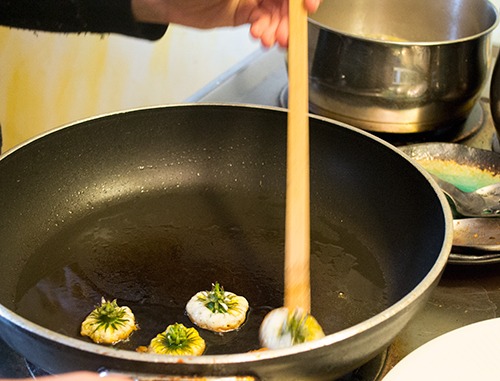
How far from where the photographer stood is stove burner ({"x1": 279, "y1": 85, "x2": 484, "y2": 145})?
1110 millimetres

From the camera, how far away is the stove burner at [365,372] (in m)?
0.69

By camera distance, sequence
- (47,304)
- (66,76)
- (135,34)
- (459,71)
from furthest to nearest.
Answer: (66,76), (135,34), (459,71), (47,304)

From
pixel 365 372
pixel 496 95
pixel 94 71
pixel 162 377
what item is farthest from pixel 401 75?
pixel 94 71

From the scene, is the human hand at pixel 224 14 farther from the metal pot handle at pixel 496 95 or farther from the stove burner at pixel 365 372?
the stove burner at pixel 365 372

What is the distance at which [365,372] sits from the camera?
27.8 inches

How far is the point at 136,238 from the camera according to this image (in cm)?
88

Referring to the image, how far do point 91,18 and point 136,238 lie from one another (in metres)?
0.53

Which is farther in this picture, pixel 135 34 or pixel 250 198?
pixel 135 34

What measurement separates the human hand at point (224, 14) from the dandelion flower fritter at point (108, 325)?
0.45 meters

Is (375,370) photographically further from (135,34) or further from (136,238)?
(135,34)

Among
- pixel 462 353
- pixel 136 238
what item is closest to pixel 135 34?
pixel 136 238

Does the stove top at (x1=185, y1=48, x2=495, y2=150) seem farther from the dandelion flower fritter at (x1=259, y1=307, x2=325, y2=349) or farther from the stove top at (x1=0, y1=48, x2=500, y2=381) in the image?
the dandelion flower fritter at (x1=259, y1=307, x2=325, y2=349)

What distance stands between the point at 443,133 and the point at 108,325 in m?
0.68

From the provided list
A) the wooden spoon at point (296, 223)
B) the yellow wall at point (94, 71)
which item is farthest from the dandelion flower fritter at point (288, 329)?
the yellow wall at point (94, 71)
